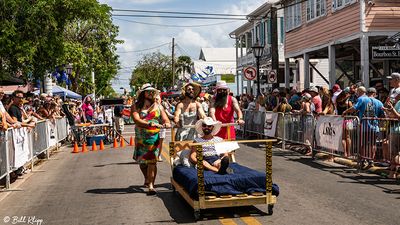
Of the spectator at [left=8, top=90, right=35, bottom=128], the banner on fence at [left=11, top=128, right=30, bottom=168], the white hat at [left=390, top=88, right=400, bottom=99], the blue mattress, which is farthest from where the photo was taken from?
the spectator at [left=8, top=90, right=35, bottom=128]

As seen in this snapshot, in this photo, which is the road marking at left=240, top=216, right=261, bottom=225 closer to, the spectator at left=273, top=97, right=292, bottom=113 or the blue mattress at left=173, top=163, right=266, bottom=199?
the blue mattress at left=173, top=163, right=266, bottom=199

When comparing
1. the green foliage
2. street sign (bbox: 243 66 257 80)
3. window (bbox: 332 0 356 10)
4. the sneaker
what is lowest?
the sneaker

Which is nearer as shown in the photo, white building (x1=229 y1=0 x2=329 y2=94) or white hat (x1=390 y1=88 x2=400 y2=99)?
white hat (x1=390 y1=88 x2=400 y2=99)

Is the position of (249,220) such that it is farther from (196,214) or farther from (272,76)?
(272,76)

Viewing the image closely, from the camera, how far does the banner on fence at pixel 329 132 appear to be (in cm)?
→ 1214

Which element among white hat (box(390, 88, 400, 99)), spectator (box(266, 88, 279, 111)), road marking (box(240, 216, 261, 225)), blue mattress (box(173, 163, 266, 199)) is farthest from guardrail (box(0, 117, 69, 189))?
white hat (box(390, 88, 400, 99))

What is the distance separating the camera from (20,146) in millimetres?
11602

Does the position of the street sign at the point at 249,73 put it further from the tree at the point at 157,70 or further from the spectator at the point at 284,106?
the tree at the point at 157,70

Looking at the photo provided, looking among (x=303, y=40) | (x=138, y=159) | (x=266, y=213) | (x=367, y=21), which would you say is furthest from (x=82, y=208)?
(x=303, y=40)

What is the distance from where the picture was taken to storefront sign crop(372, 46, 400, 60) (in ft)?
56.8

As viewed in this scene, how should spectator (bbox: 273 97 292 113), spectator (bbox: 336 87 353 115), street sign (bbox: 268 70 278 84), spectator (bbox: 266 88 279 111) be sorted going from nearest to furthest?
spectator (bbox: 336 87 353 115) → spectator (bbox: 273 97 292 113) → spectator (bbox: 266 88 279 111) → street sign (bbox: 268 70 278 84)

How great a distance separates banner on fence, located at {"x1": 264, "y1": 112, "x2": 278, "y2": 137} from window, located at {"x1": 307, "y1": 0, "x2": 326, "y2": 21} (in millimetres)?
7997

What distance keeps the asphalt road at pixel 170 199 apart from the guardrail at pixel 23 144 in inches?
17.9

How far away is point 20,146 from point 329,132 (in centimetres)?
733
